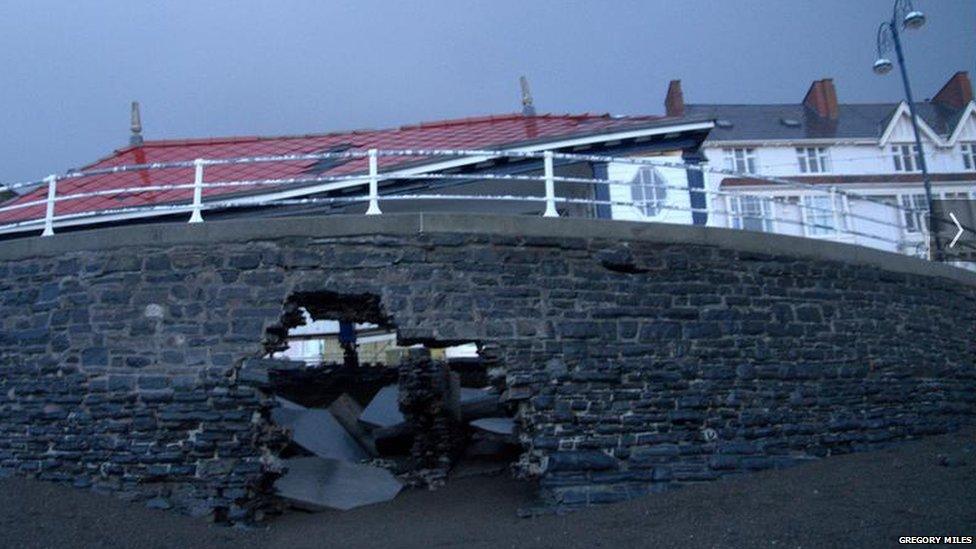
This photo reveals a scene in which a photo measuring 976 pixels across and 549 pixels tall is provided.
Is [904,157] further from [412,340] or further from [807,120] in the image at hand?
[412,340]

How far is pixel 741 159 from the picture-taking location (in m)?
34.7

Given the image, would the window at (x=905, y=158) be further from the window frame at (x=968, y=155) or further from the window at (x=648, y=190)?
the window at (x=648, y=190)

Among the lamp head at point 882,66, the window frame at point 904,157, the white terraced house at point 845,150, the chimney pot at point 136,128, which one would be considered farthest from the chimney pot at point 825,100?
the chimney pot at point 136,128

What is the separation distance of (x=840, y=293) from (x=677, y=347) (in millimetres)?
2660

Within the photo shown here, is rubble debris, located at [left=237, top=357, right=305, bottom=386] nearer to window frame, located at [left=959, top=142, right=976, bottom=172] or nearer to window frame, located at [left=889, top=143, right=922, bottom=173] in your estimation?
window frame, located at [left=889, top=143, right=922, bottom=173]

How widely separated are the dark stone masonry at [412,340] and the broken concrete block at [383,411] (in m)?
4.71

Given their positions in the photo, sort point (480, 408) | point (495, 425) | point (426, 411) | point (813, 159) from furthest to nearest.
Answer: point (813, 159), point (480, 408), point (495, 425), point (426, 411)

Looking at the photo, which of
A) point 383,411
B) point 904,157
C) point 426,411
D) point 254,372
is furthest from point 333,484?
point 904,157

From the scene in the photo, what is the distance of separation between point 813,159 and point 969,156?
7.55 m

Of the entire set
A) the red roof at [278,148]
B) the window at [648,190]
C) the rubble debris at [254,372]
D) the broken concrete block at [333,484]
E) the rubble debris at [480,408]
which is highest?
the red roof at [278,148]

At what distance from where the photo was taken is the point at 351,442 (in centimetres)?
1259

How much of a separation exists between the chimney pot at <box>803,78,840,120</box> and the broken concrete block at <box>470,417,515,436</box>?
1237 inches

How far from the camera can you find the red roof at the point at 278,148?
44.4 feet

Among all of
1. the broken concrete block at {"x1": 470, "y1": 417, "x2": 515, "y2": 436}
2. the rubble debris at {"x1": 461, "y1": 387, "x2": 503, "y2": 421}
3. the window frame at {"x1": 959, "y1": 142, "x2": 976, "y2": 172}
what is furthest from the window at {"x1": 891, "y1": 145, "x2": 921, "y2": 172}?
the broken concrete block at {"x1": 470, "y1": 417, "x2": 515, "y2": 436}
